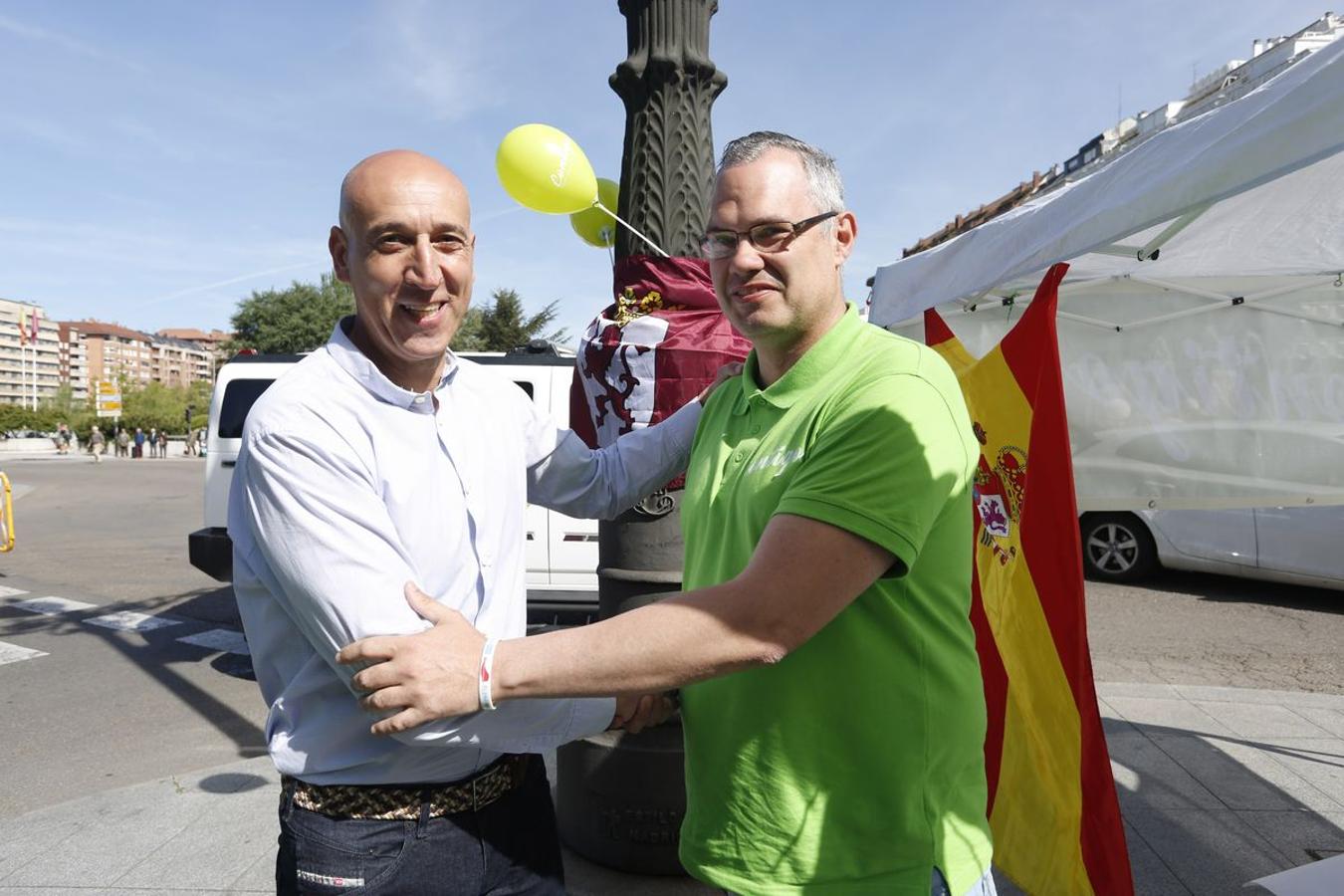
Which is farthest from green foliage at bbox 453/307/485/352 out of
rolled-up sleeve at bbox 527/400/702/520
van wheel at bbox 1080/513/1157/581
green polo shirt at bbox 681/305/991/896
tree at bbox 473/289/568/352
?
green polo shirt at bbox 681/305/991/896

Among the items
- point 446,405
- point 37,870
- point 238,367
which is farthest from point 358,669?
point 238,367

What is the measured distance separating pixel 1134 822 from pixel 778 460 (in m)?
3.24

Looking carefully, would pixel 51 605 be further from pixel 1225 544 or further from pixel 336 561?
pixel 1225 544

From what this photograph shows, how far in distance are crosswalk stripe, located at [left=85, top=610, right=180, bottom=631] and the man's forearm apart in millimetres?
8094

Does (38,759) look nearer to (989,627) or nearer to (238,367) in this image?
(238,367)

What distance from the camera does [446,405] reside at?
5.64 feet

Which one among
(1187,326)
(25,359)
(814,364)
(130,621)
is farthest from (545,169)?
(25,359)

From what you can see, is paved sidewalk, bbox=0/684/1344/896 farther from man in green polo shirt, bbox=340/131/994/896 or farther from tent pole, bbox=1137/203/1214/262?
tent pole, bbox=1137/203/1214/262

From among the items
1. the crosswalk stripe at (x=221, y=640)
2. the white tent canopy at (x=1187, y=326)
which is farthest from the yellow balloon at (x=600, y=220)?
the crosswalk stripe at (x=221, y=640)

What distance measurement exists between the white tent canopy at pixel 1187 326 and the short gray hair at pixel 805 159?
1228 mm

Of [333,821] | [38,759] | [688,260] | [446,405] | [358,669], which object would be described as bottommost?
[38,759]

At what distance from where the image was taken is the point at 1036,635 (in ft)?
9.62

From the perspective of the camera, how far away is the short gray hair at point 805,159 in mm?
1652

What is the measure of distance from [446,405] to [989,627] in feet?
7.33
